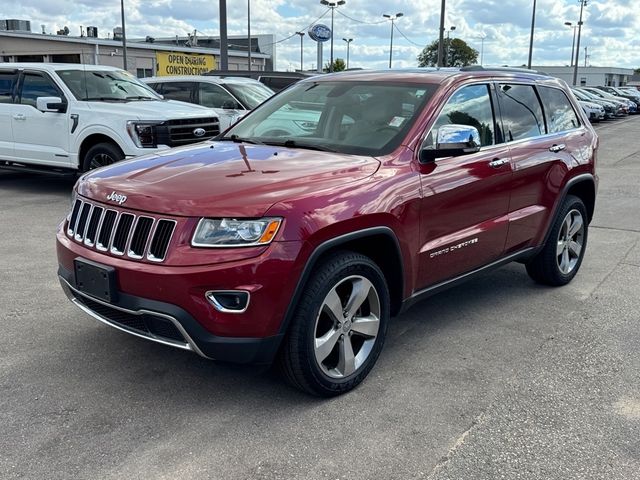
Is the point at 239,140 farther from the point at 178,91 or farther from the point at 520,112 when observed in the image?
the point at 178,91

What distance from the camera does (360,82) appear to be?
4.68 m

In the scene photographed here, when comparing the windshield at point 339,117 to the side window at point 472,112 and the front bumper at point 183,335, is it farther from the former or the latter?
the front bumper at point 183,335

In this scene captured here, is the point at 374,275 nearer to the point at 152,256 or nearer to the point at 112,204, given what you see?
the point at 152,256

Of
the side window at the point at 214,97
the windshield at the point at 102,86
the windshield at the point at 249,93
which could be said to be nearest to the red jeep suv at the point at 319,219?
the windshield at the point at 102,86

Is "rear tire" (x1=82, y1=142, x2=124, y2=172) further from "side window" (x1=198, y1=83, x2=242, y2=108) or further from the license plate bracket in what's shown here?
the license plate bracket

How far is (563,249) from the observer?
5621 mm

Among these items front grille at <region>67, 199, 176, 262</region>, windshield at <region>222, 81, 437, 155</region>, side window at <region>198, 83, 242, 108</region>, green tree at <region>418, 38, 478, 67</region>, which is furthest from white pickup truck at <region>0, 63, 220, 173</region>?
green tree at <region>418, 38, 478, 67</region>

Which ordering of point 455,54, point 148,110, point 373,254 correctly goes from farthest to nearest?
point 455,54
point 148,110
point 373,254

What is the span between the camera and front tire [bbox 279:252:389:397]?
3299 mm

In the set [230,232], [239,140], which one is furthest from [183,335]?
[239,140]

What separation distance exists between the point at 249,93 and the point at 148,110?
12.2ft

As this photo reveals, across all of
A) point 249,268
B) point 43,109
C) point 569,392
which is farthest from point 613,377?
point 43,109

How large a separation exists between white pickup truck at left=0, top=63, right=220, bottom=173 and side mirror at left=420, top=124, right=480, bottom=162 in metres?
5.78

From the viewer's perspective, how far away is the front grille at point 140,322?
10.5ft
